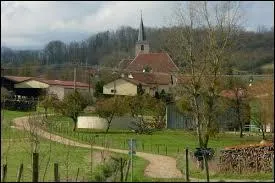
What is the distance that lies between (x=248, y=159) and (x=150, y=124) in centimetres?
2579

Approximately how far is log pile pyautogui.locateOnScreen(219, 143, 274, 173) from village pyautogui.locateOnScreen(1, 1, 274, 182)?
4cm

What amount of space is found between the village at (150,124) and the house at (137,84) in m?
0.13

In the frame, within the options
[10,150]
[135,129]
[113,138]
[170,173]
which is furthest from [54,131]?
[170,173]

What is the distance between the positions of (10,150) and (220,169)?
1297 cm

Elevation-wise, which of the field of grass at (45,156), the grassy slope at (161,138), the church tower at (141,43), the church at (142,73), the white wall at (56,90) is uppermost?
the church tower at (141,43)

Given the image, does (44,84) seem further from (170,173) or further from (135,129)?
(170,173)

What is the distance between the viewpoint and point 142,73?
6969 cm

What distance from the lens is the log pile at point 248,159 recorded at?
21797 millimetres

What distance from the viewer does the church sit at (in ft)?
207

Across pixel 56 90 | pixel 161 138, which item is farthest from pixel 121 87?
pixel 161 138

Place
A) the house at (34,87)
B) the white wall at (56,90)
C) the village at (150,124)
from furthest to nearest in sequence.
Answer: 1. the white wall at (56,90)
2. the house at (34,87)
3. the village at (150,124)

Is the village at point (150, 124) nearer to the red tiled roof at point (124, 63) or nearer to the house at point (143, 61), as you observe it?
the house at point (143, 61)

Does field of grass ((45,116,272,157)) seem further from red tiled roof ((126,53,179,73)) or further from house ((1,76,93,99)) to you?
red tiled roof ((126,53,179,73))

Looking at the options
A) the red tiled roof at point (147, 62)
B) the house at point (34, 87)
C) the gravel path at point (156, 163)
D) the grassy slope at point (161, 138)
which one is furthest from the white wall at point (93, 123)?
the red tiled roof at point (147, 62)
